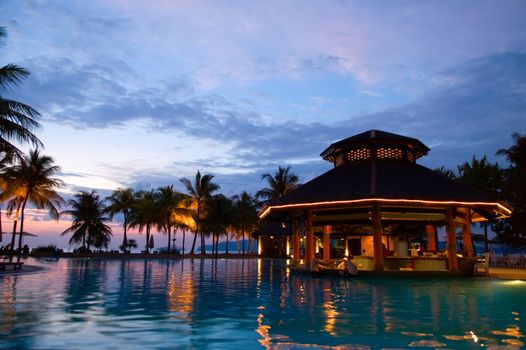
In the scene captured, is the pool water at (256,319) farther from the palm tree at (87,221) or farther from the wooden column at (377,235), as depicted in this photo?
the palm tree at (87,221)

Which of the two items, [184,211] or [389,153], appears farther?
[184,211]

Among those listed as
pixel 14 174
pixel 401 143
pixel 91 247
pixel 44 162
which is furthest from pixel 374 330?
pixel 91 247

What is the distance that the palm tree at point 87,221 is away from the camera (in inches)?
2213

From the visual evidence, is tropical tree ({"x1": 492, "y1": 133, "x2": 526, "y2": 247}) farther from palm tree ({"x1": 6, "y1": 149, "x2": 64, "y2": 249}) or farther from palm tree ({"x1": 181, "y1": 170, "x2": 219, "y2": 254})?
palm tree ({"x1": 6, "y1": 149, "x2": 64, "y2": 249})

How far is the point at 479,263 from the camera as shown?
22922 millimetres

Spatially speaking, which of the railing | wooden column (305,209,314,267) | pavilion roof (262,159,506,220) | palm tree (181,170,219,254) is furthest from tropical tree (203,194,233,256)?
the railing

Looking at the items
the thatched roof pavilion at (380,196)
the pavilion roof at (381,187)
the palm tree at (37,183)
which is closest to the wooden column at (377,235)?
the thatched roof pavilion at (380,196)

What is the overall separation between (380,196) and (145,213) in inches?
1621

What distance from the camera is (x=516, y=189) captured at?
125 ft

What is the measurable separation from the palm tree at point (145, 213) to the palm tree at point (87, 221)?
3985mm

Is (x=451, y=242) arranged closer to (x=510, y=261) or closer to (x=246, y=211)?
(x=510, y=261)

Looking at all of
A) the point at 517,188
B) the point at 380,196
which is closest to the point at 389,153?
the point at 380,196

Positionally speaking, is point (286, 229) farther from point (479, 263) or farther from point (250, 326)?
point (250, 326)

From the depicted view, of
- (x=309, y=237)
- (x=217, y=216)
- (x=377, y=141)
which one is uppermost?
(x=377, y=141)
